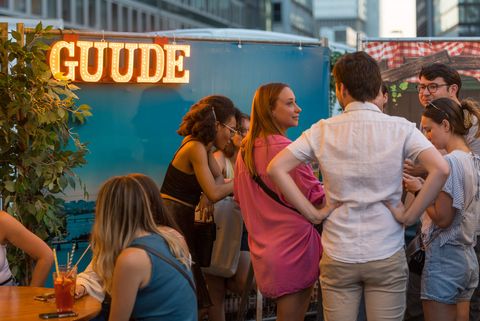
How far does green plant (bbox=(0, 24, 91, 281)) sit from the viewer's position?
17.9ft

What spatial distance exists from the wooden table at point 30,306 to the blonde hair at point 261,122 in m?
1.16

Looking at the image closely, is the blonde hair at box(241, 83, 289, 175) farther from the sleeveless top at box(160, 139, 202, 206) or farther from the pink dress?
the sleeveless top at box(160, 139, 202, 206)

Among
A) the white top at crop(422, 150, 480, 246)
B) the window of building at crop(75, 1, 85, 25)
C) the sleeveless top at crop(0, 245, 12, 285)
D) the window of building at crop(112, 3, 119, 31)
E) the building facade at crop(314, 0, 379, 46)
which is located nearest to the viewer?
the sleeveless top at crop(0, 245, 12, 285)

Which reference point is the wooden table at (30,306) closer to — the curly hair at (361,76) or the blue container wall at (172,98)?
the curly hair at (361,76)

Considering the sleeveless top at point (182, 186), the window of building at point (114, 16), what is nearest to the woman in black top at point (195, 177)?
the sleeveless top at point (182, 186)

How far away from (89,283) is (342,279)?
3.40ft

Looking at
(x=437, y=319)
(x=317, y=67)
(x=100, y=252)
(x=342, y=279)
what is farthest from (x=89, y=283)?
(x=317, y=67)

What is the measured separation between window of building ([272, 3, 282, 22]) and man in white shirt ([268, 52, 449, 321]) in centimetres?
9044

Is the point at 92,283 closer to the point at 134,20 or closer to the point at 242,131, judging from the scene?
the point at 242,131

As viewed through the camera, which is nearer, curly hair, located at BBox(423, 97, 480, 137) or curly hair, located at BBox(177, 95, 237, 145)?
curly hair, located at BBox(423, 97, 480, 137)

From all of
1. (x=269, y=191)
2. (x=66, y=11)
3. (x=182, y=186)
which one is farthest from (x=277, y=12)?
(x=269, y=191)

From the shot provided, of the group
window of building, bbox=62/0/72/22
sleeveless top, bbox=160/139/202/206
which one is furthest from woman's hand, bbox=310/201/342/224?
window of building, bbox=62/0/72/22

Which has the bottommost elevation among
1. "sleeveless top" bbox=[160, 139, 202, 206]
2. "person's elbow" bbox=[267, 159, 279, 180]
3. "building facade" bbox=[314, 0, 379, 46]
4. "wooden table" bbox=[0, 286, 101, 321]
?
"wooden table" bbox=[0, 286, 101, 321]

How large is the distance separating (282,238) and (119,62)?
89.1 inches
